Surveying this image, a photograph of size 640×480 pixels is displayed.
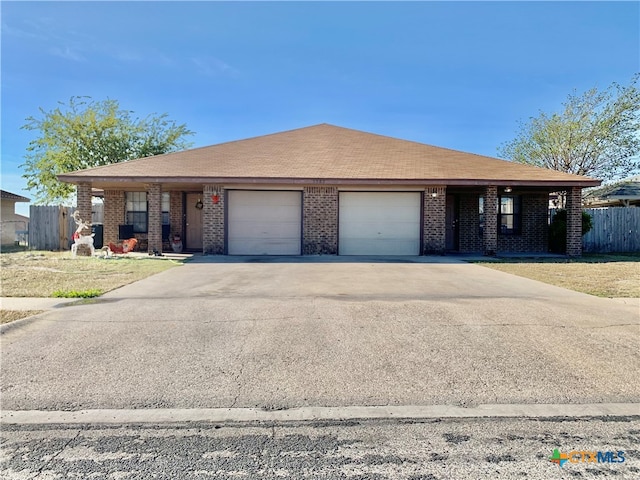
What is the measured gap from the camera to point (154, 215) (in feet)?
48.9

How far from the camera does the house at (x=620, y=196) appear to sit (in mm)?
21484

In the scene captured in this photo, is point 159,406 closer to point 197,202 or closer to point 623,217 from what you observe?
point 197,202

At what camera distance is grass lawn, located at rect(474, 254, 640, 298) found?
850cm

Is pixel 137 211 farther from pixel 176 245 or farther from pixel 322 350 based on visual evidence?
pixel 322 350

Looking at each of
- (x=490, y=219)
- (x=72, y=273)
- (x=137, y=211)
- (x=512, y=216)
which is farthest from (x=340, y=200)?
(x=137, y=211)

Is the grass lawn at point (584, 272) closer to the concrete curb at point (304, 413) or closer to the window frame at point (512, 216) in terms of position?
the window frame at point (512, 216)

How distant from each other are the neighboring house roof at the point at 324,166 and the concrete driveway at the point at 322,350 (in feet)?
24.0

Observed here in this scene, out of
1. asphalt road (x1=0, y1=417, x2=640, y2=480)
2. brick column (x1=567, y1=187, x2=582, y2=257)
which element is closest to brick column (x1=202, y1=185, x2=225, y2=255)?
asphalt road (x1=0, y1=417, x2=640, y2=480)

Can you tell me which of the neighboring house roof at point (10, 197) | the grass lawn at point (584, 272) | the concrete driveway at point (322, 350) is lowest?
the concrete driveway at point (322, 350)

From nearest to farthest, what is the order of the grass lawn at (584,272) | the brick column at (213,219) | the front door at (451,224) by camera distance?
the grass lawn at (584,272) < the brick column at (213,219) < the front door at (451,224)

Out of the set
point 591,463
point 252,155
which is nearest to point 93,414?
point 591,463

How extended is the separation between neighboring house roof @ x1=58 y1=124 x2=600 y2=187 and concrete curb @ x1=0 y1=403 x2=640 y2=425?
11519 millimetres

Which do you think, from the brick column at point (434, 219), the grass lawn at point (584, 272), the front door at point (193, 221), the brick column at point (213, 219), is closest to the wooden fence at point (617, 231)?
the grass lawn at point (584, 272)

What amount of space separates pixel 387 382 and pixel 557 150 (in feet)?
97.6
